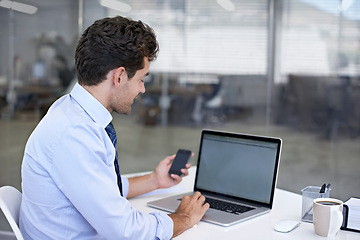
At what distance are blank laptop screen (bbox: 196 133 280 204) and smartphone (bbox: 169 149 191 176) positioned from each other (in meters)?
0.07

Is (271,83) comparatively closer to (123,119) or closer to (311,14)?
(311,14)

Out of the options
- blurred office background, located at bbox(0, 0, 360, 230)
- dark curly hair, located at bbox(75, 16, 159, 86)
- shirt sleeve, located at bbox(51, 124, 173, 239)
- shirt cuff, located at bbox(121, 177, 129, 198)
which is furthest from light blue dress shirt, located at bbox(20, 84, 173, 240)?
blurred office background, located at bbox(0, 0, 360, 230)

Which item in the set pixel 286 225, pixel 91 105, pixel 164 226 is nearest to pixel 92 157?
pixel 91 105

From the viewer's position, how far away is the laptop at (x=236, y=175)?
1.79 m

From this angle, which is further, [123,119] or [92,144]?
[123,119]

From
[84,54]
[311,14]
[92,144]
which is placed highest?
[311,14]

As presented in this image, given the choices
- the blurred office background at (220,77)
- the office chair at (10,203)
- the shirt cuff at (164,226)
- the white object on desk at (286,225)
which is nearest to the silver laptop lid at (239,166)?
the white object on desk at (286,225)

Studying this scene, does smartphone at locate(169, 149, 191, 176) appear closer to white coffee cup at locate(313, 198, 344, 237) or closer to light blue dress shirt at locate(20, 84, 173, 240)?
light blue dress shirt at locate(20, 84, 173, 240)

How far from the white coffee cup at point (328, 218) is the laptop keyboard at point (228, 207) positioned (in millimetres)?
328

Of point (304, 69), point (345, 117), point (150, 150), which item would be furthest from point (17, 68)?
point (345, 117)

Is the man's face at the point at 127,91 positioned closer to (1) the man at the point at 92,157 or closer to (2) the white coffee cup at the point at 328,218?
(1) the man at the point at 92,157

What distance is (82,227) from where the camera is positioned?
1.42 metres

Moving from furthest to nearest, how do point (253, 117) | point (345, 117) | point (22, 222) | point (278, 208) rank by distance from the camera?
point (253, 117)
point (345, 117)
point (278, 208)
point (22, 222)

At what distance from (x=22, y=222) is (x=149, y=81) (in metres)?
3.93
